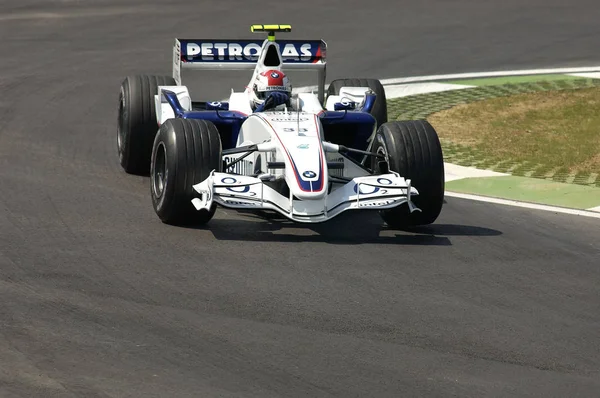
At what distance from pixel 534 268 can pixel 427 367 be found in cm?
277

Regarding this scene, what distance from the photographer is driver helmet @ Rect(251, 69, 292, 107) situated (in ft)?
39.6

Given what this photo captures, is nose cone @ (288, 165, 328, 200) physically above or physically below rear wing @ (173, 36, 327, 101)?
below

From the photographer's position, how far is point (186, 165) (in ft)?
34.6

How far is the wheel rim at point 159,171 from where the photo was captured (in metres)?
11.1

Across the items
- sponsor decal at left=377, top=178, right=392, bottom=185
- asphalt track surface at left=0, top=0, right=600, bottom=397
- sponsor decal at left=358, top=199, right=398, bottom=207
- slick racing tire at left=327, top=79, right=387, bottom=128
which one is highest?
slick racing tire at left=327, top=79, right=387, bottom=128

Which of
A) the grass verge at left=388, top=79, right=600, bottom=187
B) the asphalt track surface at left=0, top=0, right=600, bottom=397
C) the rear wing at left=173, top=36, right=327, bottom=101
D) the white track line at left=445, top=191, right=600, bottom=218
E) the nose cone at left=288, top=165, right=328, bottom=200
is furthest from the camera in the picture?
the grass verge at left=388, top=79, right=600, bottom=187

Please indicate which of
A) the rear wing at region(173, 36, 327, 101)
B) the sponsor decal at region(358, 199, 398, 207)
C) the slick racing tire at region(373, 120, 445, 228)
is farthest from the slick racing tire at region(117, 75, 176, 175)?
the sponsor decal at region(358, 199, 398, 207)

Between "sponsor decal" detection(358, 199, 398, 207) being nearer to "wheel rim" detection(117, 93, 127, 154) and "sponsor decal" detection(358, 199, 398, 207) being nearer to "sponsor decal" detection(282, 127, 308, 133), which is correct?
"sponsor decal" detection(282, 127, 308, 133)

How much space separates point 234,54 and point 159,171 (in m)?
2.91

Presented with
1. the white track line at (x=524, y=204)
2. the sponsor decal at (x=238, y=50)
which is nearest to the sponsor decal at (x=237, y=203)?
the white track line at (x=524, y=204)

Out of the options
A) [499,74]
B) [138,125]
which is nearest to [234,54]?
[138,125]

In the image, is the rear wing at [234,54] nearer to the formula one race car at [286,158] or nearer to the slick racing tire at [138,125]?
the slick racing tire at [138,125]

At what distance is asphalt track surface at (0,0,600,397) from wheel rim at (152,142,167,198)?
27cm

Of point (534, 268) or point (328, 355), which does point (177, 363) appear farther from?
point (534, 268)
